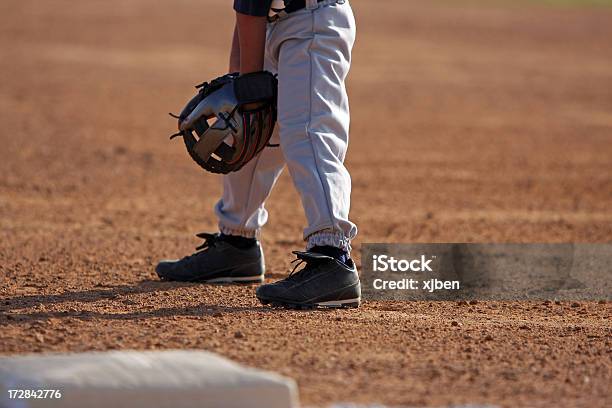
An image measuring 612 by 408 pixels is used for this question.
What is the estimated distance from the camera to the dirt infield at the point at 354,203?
3.88 m

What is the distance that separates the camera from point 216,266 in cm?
534

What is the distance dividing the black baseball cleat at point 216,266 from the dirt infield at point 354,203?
0.12m

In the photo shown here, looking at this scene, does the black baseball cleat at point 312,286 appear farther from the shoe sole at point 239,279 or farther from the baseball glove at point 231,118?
the shoe sole at point 239,279

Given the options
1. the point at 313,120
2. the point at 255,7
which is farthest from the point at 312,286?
the point at 255,7

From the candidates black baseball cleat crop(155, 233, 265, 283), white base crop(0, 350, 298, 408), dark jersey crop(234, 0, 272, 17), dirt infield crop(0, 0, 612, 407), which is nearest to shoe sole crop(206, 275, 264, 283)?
black baseball cleat crop(155, 233, 265, 283)

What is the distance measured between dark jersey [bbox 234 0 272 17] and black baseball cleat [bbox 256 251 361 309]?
3.32 ft

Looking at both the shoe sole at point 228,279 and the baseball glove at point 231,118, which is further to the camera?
the shoe sole at point 228,279

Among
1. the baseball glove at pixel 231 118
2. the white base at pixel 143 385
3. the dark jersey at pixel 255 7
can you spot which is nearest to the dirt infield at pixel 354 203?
the white base at pixel 143 385

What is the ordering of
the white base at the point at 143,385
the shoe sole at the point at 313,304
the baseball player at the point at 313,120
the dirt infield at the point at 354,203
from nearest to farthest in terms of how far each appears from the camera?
the white base at the point at 143,385 < the dirt infield at the point at 354,203 < the baseball player at the point at 313,120 < the shoe sole at the point at 313,304

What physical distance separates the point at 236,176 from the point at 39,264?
1226mm

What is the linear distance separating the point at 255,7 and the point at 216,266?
138cm

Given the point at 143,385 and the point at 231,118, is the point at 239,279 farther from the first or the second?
the point at 143,385

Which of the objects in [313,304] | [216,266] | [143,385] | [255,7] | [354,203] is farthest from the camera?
[354,203]

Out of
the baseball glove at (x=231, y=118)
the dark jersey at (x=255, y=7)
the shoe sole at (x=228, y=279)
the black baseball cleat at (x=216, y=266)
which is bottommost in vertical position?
the shoe sole at (x=228, y=279)
